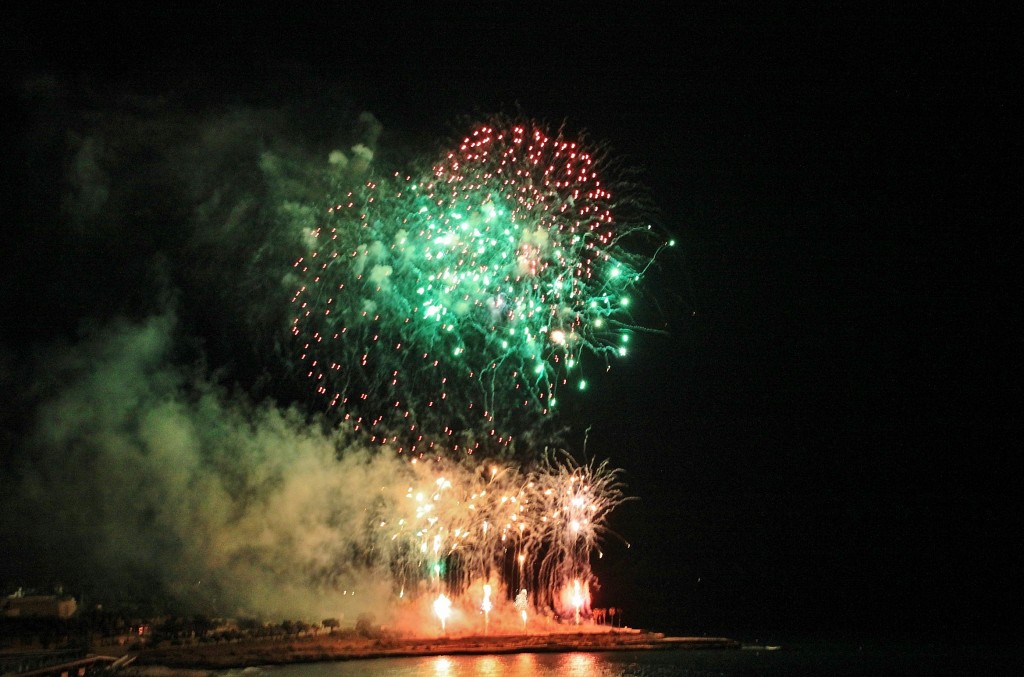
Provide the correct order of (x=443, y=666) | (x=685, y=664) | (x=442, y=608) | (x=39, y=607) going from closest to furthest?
1. (x=443, y=666)
2. (x=685, y=664)
3. (x=39, y=607)
4. (x=442, y=608)

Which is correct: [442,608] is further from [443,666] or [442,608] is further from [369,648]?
[443,666]

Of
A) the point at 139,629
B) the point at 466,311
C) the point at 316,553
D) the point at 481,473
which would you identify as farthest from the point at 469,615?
the point at 466,311

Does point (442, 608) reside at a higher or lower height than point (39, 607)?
lower

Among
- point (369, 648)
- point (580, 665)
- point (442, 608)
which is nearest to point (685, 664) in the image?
point (580, 665)

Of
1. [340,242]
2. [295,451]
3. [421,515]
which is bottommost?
[421,515]

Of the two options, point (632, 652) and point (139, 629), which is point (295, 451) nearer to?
point (139, 629)

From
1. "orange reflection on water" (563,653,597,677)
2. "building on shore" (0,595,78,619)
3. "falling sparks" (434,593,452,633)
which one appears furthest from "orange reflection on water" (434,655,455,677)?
"building on shore" (0,595,78,619)

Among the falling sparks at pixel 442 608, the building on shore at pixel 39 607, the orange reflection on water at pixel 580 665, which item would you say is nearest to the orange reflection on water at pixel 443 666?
the orange reflection on water at pixel 580 665
